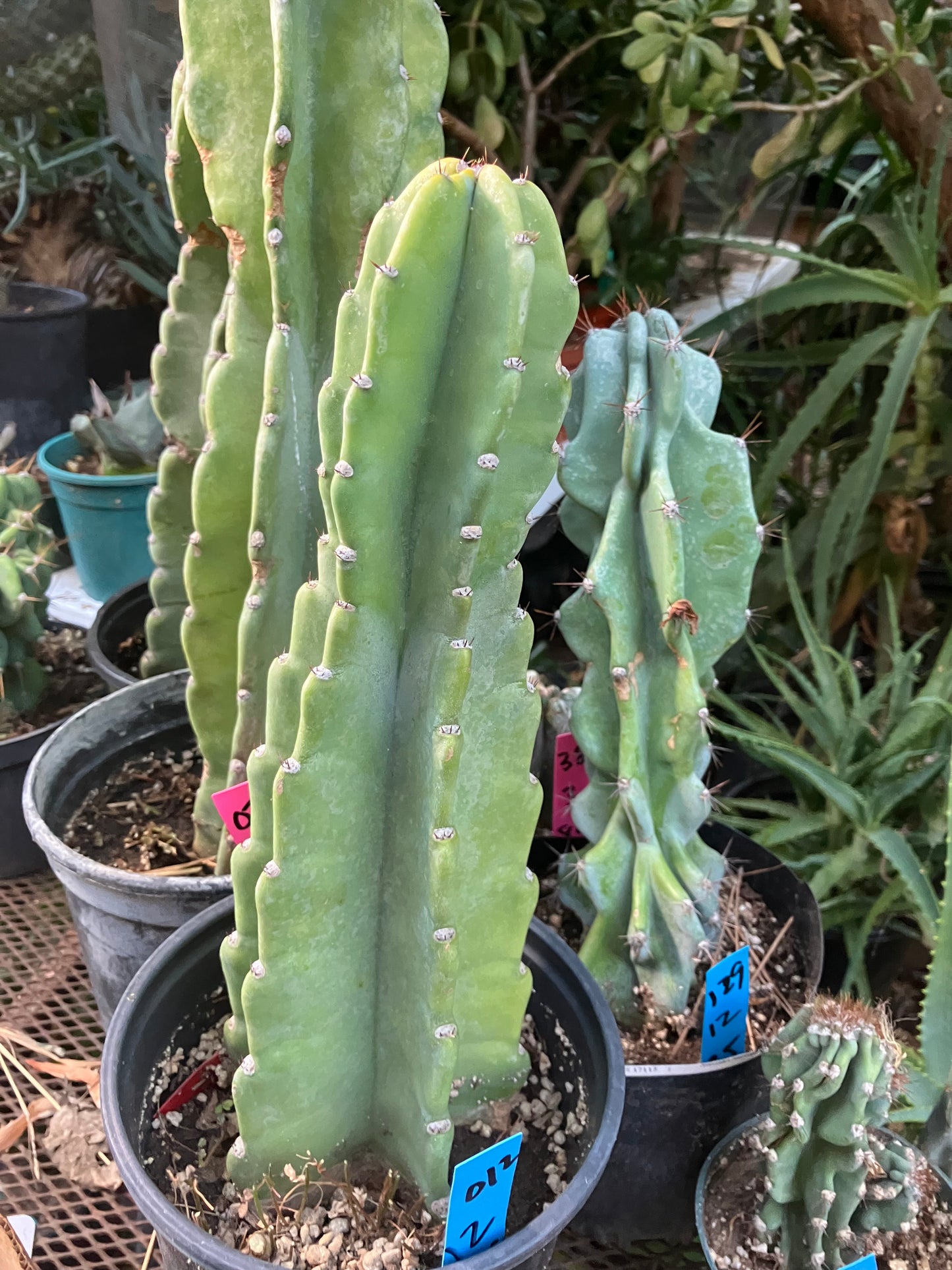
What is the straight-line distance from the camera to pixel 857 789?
129cm

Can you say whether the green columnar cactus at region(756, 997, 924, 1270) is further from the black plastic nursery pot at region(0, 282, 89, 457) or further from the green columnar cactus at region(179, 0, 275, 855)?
the black plastic nursery pot at region(0, 282, 89, 457)

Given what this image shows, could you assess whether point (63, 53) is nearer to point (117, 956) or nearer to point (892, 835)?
point (117, 956)

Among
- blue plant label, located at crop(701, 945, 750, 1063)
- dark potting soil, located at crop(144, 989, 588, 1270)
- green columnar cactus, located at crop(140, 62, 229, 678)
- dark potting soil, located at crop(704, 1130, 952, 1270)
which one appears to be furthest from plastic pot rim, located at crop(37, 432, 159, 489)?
dark potting soil, located at crop(704, 1130, 952, 1270)

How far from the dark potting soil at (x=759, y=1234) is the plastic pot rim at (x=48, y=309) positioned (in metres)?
1.96

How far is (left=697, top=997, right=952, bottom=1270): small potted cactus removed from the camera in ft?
2.48

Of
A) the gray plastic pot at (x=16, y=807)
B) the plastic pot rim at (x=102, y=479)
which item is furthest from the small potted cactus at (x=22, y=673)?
the plastic pot rim at (x=102, y=479)

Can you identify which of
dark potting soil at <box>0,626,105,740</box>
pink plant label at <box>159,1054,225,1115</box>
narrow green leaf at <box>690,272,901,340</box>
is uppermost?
narrow green leaf at <box>690,272,901,340</box>

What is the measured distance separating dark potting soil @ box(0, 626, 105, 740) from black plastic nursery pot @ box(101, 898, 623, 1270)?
57cm

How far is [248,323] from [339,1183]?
2.42 feet

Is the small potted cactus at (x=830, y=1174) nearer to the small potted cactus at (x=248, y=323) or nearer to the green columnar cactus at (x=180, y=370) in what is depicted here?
the small potted cactus at (x=248, y=323)

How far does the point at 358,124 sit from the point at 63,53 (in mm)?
1172

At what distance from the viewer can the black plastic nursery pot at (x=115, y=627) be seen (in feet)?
4.50

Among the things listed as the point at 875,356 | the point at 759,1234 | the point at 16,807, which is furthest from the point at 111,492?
the point at 759,1234

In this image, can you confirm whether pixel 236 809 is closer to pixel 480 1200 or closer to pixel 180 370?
pixel 480 1200
